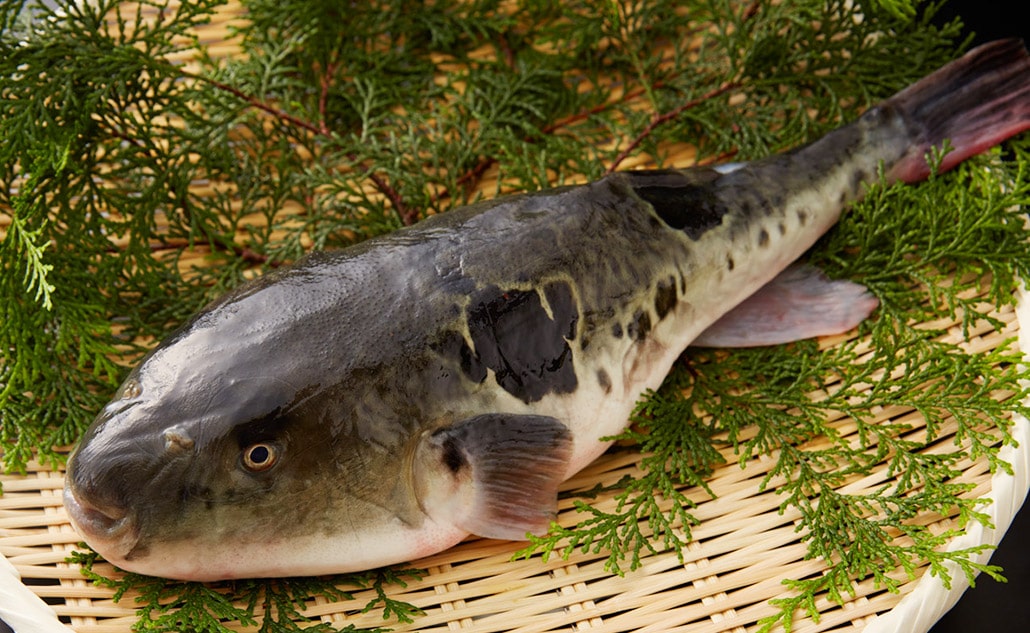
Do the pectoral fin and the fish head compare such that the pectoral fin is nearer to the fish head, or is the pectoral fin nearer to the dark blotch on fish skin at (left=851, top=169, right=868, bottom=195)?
the fish head

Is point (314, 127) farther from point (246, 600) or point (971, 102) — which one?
point (971, 102)

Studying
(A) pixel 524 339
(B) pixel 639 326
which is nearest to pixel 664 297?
(B) pixel 639 326

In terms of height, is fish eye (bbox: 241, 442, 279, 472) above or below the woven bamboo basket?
above

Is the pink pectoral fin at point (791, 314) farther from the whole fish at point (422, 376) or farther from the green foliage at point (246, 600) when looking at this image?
the green foliage at point (246, 600)

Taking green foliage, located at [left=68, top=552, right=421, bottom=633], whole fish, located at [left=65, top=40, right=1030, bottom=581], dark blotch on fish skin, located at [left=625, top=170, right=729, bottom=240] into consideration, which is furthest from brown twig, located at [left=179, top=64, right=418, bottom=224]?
green foliage, located at [left=68, top=552, right=421, bottom=633]

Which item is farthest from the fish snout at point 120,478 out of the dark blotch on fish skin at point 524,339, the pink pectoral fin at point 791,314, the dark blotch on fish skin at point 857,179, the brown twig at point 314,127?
the dark blotch on fish skin at point 857,179

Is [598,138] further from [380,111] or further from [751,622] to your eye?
[751,622]
